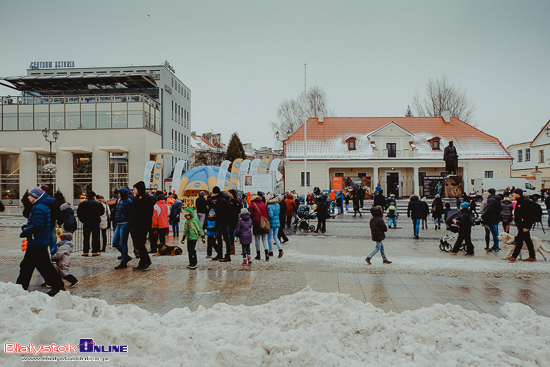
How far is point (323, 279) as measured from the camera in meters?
8.30

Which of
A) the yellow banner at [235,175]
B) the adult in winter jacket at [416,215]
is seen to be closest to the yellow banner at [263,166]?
the yellow banner at [235,175]

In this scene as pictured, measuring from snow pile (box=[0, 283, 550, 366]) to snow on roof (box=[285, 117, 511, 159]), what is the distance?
38.7m

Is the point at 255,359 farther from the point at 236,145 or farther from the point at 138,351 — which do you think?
the point at 236,145

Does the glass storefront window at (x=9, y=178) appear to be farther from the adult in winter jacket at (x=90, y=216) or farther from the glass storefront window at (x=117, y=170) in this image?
the adult in winter jacket at (x=90, y=216)

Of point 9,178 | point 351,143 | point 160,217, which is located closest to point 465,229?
point 160,217

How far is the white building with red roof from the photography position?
141ft

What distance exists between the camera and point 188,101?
212ft

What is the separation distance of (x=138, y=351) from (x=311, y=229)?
14.1 meters

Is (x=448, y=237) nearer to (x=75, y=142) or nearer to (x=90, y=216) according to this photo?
(x=90, y=216)

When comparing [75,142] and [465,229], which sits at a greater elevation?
[75,142]

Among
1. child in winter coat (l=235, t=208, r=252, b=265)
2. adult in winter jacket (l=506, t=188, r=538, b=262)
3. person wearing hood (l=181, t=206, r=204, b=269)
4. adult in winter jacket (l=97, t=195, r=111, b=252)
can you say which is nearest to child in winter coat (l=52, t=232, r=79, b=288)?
person wearing hood (l=181, t=206, r=204, b=269)

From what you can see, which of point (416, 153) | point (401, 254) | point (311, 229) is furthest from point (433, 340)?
point (416, 153)

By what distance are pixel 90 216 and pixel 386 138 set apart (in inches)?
1501

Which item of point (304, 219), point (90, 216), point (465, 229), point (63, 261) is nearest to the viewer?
point (63, 261)
